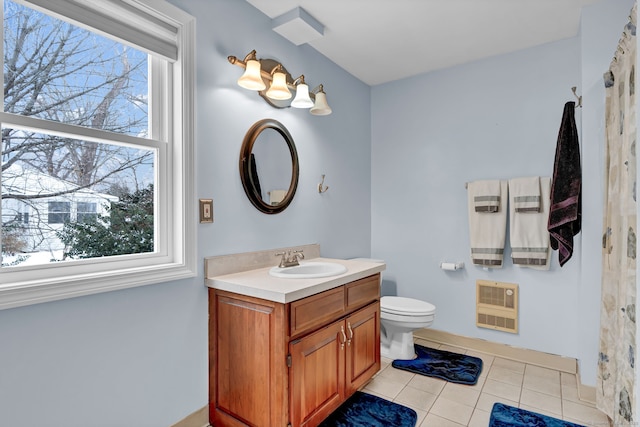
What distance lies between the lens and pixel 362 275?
7.03 feet

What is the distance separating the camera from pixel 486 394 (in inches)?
88.1

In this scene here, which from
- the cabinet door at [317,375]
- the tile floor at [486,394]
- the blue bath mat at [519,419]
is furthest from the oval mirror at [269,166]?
the blue bath mat at [519,419]

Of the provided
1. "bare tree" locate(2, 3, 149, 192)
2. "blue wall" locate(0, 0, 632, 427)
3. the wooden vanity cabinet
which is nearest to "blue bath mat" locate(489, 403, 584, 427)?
"blue wall" locate(0, 0, 632, 427)

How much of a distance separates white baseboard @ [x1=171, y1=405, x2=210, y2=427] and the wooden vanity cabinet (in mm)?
32

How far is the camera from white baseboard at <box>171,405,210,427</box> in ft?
5.87

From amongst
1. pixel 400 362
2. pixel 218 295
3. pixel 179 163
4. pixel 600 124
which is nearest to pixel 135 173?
pixel 179 163

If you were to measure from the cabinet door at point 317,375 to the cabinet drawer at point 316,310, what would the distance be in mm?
50

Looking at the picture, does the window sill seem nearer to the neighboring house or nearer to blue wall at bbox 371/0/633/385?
the neighboring house

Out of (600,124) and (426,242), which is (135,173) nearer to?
(426,242)

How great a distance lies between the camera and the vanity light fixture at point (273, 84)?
6.21 feet

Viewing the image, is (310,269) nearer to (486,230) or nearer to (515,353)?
(486,230)

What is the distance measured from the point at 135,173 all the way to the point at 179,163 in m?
0.21

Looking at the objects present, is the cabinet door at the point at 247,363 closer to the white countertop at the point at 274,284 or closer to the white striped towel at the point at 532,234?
the white countertop at the point at 274,284

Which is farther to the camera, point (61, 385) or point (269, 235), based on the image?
point (269, 235)
